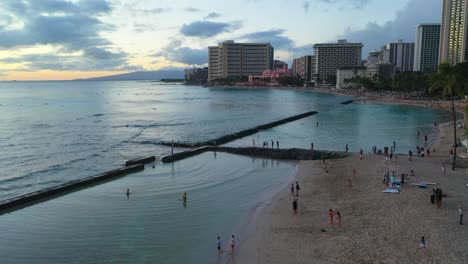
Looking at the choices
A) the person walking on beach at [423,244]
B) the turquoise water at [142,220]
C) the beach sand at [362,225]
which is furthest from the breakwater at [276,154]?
the person walking on beach at [423,244]

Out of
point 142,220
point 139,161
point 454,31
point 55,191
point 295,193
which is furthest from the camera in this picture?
point 454,31

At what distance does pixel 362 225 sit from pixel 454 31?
18625cm

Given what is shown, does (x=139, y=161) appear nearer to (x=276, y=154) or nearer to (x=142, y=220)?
(x=276, y=154)

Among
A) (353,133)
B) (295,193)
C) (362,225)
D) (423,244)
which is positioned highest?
(423,244)

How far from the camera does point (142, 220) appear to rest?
2358 cm

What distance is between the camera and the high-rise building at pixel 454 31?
170125mm

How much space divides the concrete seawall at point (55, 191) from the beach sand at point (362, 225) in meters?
14.8

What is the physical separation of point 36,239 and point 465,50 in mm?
188822

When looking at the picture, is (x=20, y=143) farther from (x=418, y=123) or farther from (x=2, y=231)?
(x=418, y=123)

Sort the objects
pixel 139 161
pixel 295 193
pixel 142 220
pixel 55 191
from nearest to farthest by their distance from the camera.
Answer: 1. pixel 142 220
2. pixel 295 193
3. pixel 55 191
4. pixel 139 161

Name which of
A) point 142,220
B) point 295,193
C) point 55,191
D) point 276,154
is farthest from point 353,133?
point 55,191

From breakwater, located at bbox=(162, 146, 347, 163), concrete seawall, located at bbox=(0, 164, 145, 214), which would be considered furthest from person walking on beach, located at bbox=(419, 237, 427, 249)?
concrete seawall, located at bbox=(0, 164, 145, 214)

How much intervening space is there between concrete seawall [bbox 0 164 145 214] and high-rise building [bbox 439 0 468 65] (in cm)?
16761

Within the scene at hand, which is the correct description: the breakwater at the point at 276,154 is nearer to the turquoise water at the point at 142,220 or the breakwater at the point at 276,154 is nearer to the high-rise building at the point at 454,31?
the turquoise water at the point at 142,220
